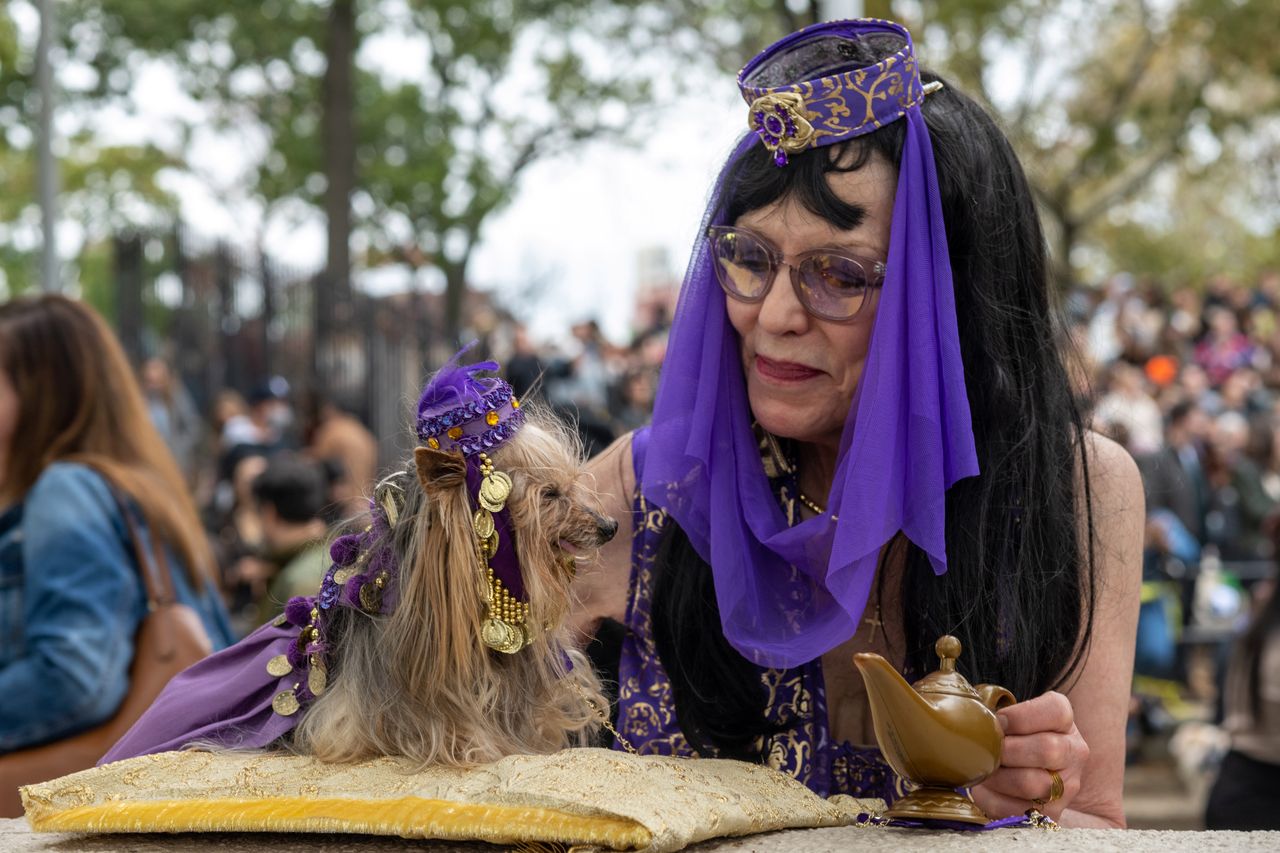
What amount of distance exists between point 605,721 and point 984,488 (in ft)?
2.37

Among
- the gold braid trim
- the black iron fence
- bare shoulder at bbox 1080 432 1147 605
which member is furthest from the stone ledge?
the black iron fence

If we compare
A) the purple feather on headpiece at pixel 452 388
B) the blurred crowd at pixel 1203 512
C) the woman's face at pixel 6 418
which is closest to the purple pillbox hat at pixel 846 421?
the purple feather on headpiece at pixel 452 388

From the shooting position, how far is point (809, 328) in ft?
7.57

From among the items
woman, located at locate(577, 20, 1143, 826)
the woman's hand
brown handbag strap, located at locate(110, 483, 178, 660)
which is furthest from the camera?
brown handbag strap, located at locate(110, 483, 178, 660)

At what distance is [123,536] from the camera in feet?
11.8

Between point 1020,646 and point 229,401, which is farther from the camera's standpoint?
point 229,401

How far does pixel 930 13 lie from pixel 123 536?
44.0ft

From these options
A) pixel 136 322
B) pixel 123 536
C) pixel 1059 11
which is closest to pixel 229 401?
pixel 136 322

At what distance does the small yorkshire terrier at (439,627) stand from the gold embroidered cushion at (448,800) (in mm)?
69

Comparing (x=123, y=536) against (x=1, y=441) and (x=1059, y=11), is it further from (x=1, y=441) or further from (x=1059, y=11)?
(x=1059, y=11)

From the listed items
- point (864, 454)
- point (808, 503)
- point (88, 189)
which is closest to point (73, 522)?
point (808, 503)

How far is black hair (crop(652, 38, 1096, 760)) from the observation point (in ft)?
7.45

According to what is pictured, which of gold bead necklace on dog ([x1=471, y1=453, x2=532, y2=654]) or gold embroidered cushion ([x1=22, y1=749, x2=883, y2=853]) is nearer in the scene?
gold embroidered cushion ([x1=22, y1=749, x2=883, y2=853])

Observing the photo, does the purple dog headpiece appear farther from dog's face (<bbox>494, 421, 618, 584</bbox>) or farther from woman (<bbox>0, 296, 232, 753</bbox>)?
woman (<bbox>0, 296, 232, 753</bbox>)
